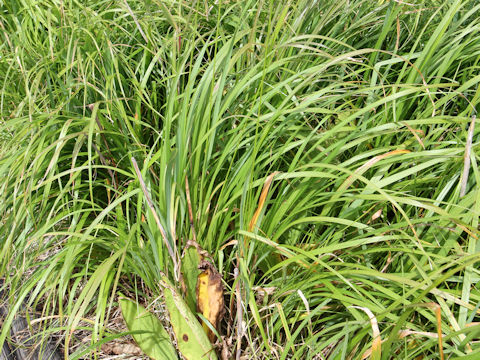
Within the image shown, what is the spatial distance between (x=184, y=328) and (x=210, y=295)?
0.35ft

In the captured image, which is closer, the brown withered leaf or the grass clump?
the grass clump

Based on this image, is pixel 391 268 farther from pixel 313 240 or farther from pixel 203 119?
pixel 203 119

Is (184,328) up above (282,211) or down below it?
below

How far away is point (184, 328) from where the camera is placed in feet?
3.43

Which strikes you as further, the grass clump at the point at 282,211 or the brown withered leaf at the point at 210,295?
the brown withered leaf at the point at 210,295

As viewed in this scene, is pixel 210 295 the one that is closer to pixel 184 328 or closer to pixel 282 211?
pixel 184 328

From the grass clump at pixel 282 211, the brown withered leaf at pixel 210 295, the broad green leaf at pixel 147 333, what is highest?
the grass clump at pixel 282 211

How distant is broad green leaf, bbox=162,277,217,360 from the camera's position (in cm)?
104

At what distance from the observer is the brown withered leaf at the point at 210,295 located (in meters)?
1.10

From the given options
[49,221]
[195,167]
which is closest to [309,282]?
[195,167]

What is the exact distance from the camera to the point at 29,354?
48.2 inches

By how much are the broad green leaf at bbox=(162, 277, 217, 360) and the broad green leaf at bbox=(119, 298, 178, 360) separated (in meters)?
0.06

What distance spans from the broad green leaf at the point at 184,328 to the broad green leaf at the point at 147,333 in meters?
0.06

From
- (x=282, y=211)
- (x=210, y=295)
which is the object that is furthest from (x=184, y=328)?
(x=282, y=211)
